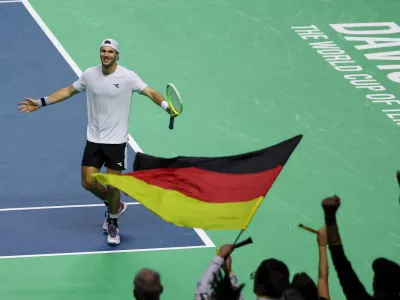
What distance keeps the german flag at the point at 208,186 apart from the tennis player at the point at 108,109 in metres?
1.54

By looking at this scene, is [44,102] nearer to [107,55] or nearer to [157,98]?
[107,55]

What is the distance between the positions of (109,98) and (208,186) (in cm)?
289

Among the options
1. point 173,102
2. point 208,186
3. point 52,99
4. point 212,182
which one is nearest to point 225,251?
point 208,186

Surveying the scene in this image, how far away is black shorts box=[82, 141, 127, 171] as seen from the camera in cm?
1627

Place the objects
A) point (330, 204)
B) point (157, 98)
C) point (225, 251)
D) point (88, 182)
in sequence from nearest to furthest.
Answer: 1. point (330, 204)
2. point (225, 251)
3. point (157, 98)
4. point (88, 182)

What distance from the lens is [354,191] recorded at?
59.4 feet

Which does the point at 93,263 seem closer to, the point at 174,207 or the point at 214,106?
the point at 174,207

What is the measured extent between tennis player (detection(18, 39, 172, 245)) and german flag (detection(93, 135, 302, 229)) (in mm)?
1543

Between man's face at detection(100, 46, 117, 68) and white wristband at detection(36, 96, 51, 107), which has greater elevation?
man's face at detection(100, 46, 117, 68)

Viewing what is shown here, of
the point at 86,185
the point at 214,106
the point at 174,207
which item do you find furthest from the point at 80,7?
the point at 174,207

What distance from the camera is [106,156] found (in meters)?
16.3

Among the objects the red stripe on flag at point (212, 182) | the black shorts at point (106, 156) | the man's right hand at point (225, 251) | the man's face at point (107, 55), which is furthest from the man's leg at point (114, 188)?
the man's right hand at point (225, 251)

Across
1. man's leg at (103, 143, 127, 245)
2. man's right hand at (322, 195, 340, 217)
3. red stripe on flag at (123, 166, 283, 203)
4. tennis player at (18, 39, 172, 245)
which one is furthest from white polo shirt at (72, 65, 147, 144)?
man's right hand at (322, 195, 340, 217)

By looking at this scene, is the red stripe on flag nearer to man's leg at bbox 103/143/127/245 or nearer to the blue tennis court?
man's leg at bbox 103/143/127/245
